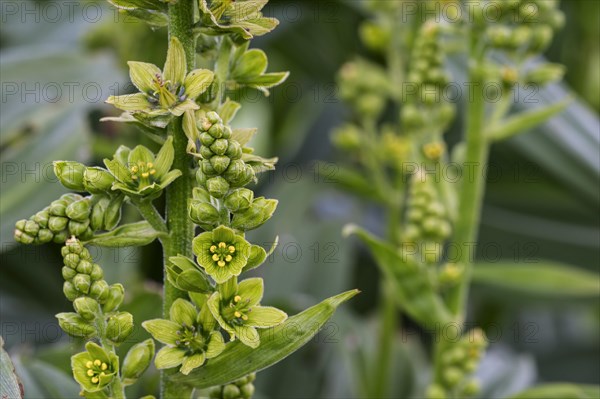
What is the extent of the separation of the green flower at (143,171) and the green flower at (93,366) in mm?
111

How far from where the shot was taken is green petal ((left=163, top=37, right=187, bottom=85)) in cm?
56

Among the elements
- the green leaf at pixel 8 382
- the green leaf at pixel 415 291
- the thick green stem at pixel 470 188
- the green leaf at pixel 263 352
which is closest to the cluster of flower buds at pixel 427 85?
the thick green stem at pixel 470 188

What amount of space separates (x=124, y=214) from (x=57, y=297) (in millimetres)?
185

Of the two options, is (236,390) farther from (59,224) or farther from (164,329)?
(59,224)

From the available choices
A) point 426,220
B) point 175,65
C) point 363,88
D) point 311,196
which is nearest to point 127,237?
point 175,65

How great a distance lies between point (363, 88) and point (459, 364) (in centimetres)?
46

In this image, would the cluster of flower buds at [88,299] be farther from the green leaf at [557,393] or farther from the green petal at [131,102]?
the green leaf at [557,393]

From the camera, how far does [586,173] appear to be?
1104 mm

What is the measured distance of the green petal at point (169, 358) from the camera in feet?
1.86

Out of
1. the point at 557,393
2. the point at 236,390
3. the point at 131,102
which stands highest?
the point at 131,102

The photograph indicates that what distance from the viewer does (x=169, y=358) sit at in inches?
22.5

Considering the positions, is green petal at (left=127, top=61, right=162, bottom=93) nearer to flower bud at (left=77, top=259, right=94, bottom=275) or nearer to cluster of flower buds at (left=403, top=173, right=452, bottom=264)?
flower bud at (left=77, top=259, right=94, bottom=275)

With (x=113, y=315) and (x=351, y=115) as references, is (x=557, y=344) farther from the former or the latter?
(x=113, y=315)

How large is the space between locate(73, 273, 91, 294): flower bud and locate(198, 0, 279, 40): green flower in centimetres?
19
